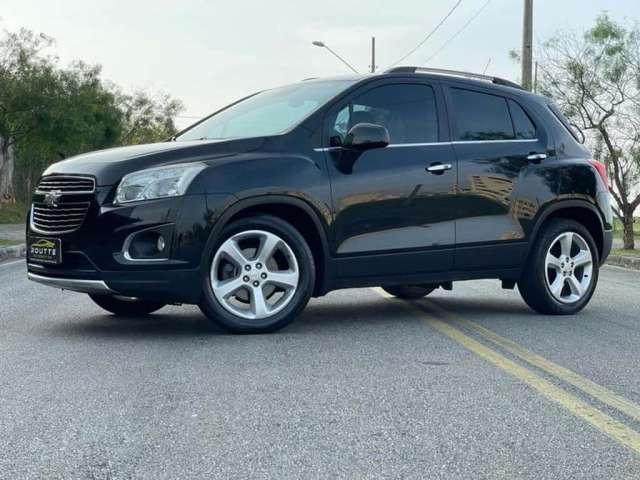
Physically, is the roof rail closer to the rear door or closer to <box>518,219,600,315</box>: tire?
the rear door

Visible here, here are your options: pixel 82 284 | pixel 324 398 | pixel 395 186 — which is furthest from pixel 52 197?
pixel 324 398

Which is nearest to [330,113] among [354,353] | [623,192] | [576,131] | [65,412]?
[354,353]

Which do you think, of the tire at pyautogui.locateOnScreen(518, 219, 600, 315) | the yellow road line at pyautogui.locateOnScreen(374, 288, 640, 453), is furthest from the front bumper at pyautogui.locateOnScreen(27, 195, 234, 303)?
the tire at pyautogui.locateOnScreen(518, 219, 600, 315)

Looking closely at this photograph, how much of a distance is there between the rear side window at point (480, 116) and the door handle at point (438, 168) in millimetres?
356

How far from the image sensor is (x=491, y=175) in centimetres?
803

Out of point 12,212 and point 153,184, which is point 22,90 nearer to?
point 12,212

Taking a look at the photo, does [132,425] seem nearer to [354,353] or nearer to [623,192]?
[354,353]

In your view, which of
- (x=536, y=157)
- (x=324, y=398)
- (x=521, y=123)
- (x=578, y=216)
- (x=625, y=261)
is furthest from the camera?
(x=625, y=261)

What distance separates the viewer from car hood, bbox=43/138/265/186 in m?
6.76

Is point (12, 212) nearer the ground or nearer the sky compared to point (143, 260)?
nearer the ground

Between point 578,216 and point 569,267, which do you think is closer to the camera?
point 569,267

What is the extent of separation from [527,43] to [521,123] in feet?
53.9

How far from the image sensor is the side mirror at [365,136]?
7238 mm

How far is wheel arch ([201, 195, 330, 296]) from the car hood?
0.37 meters
